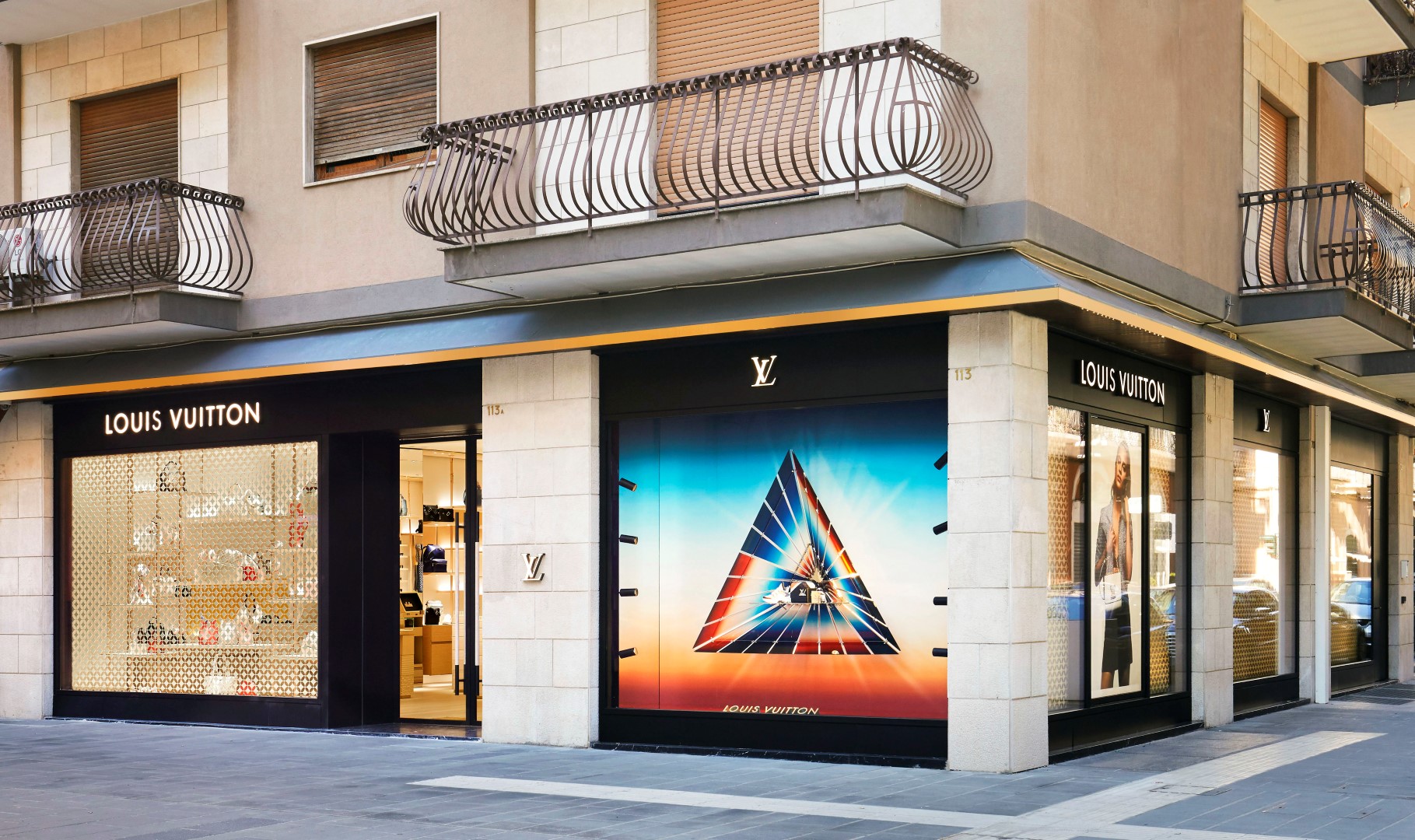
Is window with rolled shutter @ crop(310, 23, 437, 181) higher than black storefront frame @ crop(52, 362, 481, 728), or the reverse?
window with rolled shutter @ crop(310, 23, 437, 181)

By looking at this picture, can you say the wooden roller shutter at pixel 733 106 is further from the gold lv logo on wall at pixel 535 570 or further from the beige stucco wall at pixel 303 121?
the gold lv logo on wall at pixel 535 570

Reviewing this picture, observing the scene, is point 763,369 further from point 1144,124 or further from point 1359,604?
point 1359,604

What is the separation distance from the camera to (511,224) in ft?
43.4

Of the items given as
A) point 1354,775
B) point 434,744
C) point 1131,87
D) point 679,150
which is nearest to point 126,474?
point 434,744

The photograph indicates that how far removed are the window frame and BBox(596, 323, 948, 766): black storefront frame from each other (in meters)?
2.90

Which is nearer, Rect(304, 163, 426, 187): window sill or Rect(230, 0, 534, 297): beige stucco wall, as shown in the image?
Rect(230, 0, 534, 297): beige stucco wall

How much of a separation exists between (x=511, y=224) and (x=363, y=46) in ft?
8.96

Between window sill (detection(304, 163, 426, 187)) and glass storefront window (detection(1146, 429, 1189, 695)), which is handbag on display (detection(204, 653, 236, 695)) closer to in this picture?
window sill (detection(304, 163, 426, 187))

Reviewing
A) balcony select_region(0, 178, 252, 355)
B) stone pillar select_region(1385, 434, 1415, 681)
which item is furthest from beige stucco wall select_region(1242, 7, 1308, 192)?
balcony select_region(0, 178, 252, 355)

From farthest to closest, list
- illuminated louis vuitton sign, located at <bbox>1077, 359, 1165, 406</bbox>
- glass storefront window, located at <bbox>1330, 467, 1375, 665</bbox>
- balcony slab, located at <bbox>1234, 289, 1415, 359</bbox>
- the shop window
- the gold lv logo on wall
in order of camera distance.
A: glass storefront window, located at <bbox>1330, 467, 1375, 665</bbox> → balcony slab, located at <bbox>1234, 289, 1415, 359</bbox> → the gold lv logo on wall → illuminated louis vuitton sign, located at <bbox>1077, 359, 1165, 406</bbox> → the shop window

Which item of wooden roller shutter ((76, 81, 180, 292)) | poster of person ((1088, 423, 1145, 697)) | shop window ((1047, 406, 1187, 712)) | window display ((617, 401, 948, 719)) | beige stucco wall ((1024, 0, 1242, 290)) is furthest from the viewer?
wooden roller shutter ((76, 81, 180, 292))

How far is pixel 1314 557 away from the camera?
57.0 feet

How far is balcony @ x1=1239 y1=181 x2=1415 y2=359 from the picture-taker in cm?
1429

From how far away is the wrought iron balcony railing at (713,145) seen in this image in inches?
429
